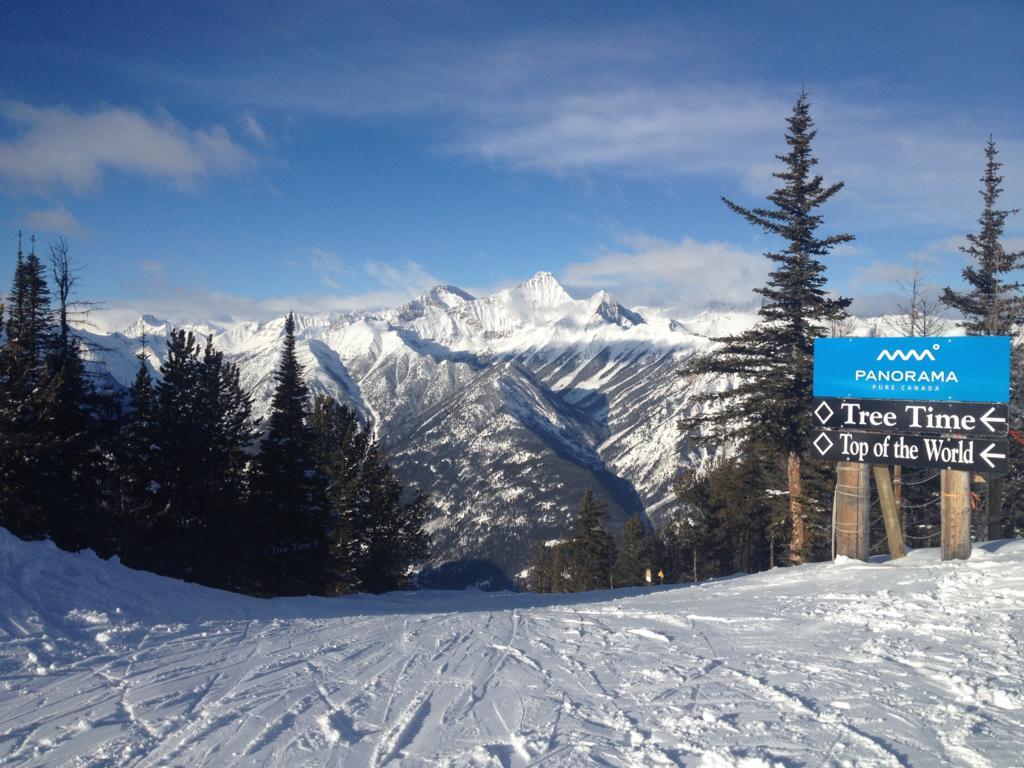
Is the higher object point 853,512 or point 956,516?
point 956,516

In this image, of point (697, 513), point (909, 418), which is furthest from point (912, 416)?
point (697, 513)

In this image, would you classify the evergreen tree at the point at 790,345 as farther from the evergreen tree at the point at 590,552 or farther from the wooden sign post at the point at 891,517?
the evergreen tree at the point at 590,552

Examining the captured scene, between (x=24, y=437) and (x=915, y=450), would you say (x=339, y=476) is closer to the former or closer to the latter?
(x=24, y=437)

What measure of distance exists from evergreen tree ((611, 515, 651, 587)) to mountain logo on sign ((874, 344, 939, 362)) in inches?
1390

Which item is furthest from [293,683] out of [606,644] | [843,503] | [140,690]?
[843,503]

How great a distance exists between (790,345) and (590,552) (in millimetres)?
29495

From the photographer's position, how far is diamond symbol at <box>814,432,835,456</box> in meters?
13.7

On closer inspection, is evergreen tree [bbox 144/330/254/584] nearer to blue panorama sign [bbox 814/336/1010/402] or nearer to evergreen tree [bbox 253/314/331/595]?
evergreen tree [bbox 253/314/331/595]

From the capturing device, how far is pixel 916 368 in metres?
12.5

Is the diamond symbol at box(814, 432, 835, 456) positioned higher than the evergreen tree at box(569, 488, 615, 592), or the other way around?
the diamond symbol at box(814, 432, 835, 456)

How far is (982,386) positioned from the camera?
11.7m

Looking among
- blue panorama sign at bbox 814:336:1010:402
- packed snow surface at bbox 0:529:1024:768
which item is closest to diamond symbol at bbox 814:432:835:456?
blue panorama sign at bbox 814:336:1010:402

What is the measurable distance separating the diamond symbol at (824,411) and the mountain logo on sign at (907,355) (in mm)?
1394

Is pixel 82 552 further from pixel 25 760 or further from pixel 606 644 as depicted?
pixel 606 644
